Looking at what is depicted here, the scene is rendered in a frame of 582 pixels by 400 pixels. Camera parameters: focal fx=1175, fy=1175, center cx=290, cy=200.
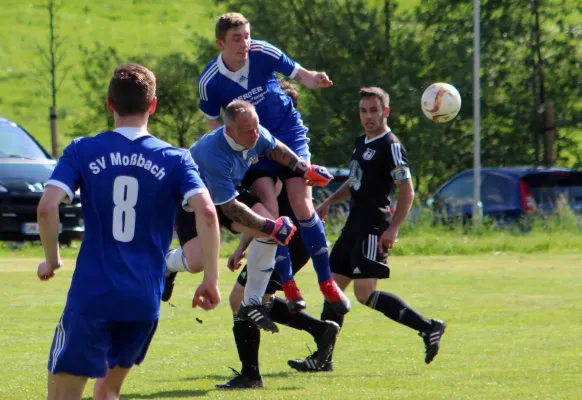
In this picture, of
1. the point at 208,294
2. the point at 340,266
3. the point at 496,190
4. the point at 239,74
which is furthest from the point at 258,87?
the point at 496,190

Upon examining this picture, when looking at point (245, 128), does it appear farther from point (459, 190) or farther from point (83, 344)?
point (459, 190)

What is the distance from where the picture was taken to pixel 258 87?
8562mm

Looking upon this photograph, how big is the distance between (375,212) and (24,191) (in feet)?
33.9

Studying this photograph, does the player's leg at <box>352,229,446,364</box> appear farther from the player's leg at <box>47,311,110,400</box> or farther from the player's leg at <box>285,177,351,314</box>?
the player's leg at <box>47,311,110,400</box>

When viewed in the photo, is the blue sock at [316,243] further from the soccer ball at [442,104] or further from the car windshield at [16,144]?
the car windshield at [16,144]

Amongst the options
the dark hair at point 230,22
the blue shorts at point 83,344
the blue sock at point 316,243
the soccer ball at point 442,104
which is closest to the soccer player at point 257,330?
the blue sock at point 316,243

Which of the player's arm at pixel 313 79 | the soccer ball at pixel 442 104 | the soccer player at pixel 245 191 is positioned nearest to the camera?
the soccer player at pixel 245 191

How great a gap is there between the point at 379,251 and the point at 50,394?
428 centimetres

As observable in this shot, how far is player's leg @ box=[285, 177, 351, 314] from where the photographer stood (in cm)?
863

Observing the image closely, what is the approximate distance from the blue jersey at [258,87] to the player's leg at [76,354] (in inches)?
144

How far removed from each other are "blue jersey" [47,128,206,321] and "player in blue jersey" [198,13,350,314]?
127 inches

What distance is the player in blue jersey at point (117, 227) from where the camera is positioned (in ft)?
16.8

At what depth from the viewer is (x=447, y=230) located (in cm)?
2203

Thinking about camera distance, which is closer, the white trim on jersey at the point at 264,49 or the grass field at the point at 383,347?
the grass field at the point at 383,347
